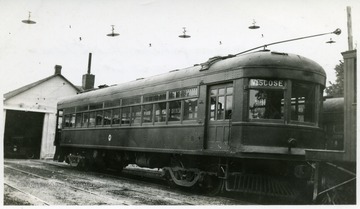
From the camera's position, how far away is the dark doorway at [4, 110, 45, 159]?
2428cm

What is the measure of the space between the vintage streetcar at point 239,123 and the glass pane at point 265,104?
0.07 ft

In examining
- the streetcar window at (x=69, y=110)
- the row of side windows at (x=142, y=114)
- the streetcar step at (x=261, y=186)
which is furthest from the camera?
the streetcar window at (x=69, y=110)

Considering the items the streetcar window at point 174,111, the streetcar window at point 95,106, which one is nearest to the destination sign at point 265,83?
the streetcar window at point 174,111

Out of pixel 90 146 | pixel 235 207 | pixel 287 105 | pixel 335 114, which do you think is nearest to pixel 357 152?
pixel 287 105

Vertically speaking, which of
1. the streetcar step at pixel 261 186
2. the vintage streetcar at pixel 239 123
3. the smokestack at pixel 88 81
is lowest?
the streetcar step at pixel 261 186

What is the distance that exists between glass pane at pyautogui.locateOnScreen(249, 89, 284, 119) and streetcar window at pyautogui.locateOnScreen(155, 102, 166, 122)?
A: 9.43 feet

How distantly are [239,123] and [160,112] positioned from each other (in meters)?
2.92

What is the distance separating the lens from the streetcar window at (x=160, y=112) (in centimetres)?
1054

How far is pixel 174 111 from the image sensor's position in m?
10.2

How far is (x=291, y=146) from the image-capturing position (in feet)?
26.7

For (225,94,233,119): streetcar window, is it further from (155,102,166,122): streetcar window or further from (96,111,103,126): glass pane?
(96,111,103,126): glass pane

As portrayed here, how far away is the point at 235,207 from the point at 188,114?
2.96 meters

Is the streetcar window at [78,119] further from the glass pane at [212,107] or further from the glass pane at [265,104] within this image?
the glass pane at [265,104]

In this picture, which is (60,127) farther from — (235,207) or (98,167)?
(235,207)
